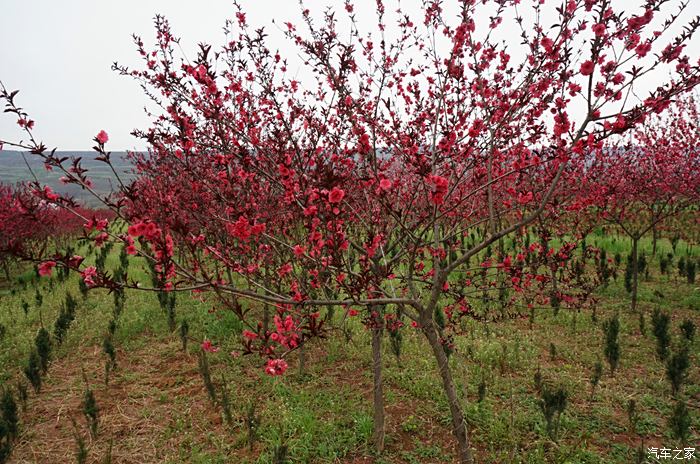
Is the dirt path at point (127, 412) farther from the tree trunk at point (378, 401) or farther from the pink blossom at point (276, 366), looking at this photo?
the pink blossom at point (276, 366)

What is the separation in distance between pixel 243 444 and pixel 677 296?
8.45m

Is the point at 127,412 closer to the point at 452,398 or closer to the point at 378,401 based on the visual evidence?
the point at 378,401

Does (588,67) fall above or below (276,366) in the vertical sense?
above

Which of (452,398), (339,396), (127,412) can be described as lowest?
(127,412)

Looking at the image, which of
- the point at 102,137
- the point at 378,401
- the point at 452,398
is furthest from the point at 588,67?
the point at 378,401

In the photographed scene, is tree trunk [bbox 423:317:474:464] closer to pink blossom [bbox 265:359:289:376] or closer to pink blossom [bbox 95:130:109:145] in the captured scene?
pink blossom [bbox 265:359:289:376]

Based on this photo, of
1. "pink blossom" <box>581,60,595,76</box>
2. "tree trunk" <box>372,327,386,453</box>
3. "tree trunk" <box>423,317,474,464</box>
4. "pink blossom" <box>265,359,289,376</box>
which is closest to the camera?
"pink blossom" <box>265,359,289,376</box>

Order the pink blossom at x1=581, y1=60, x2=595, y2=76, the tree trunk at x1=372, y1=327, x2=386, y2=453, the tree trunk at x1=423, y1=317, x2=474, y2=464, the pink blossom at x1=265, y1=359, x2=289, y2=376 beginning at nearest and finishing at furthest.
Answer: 1. the pink blossom at x1=265, y1=359, x2=289, y2=376
2. the pink blossom at x1=581, y1=60, x2=595, y2=76
3. the tree trunk at x1=423, y1=317, x2=474, y2=464
4. the tree trunk at x1=372, y1=327, x2=386, y2=453

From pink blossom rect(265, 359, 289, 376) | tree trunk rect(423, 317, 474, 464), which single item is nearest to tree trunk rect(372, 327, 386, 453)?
tree trunk rect(423, 317, 474, 464)

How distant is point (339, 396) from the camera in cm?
491

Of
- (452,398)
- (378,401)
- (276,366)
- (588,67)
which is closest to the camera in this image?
(276,366)

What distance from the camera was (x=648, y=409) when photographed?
14.8 feet

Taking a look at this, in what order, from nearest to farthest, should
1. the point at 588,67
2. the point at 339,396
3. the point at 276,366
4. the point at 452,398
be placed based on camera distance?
the point at 276,366 → the point at 588,67 → the point at 452,398 → the point at 339,396

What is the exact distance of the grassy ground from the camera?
13.0 ft
